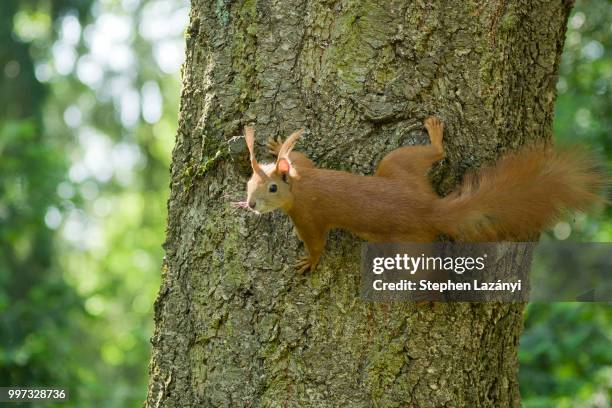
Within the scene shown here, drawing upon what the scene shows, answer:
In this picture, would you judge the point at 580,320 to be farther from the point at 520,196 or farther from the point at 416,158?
the point at 416,158

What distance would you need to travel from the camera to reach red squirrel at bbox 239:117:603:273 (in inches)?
81.7

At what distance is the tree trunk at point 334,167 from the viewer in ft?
6.76

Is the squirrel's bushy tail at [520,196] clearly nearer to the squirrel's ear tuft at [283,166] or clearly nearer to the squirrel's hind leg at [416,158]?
the squirrel's hind leg at [416,158]

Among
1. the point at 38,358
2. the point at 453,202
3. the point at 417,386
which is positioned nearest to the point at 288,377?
the point at 417,386

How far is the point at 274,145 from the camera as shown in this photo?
222cm

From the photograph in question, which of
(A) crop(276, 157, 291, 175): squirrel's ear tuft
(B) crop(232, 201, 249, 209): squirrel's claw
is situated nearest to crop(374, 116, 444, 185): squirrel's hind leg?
(A) crop(276, 157, 291, 175): squirrel's ear tuft

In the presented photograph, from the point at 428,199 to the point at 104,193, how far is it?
415 inches

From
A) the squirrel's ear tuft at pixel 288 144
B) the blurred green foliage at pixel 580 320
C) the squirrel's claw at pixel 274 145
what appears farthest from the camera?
the blurred green foliage at pixel 580 320

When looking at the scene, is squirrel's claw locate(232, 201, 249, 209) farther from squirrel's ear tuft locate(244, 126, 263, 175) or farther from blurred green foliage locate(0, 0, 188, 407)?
blurred green foliage locate(0, 0, 188, 407)

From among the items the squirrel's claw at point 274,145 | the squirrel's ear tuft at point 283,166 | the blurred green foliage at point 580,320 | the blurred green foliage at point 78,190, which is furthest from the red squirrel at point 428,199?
the blurred green foliage at point 78,190

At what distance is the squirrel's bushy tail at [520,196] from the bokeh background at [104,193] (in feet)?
0.62

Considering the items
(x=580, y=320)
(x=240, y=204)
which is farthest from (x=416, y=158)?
(x=580, y=320)

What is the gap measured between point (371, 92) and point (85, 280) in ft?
41.7

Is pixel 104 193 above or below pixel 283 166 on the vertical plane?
above
